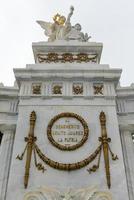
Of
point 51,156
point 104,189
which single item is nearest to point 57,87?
point 51,156

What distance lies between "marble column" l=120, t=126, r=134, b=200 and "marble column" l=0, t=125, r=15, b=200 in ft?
13.0

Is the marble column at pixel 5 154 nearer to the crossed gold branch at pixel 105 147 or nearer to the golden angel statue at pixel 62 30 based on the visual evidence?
the crossed gold branch at pixel 105 147

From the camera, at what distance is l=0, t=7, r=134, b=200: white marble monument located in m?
10.8

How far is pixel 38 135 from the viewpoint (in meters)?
12.1

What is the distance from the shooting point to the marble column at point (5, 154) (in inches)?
441

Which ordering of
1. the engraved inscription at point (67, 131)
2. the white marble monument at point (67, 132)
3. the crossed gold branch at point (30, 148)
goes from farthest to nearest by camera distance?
the engraved inscription at point (67, 131) < the crossed gold branch at point (30, 148) < the white marble monument at point (67, 132)

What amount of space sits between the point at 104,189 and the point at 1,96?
570cm

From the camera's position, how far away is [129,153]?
12.2m

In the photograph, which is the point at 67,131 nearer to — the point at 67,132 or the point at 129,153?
the point at 67,132

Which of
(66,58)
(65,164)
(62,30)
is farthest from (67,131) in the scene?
(62,30)

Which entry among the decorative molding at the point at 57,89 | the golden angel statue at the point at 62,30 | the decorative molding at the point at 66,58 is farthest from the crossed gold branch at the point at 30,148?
the golden angel statue at the point at 62,30

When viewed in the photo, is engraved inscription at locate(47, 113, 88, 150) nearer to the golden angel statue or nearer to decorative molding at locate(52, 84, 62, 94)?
decorative molding at locate(52, 84, 62, 94)

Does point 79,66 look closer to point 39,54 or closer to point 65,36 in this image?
point 39,54

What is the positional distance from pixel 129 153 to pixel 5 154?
14.2 feet
